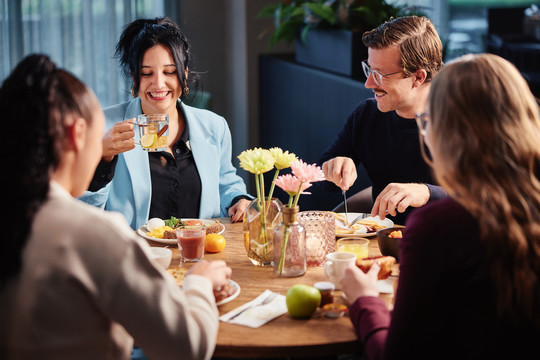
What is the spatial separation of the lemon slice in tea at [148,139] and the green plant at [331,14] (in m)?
1.81

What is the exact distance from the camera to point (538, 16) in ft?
19.0

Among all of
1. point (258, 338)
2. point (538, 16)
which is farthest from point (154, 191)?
point (538, 16)

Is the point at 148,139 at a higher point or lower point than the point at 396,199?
higher

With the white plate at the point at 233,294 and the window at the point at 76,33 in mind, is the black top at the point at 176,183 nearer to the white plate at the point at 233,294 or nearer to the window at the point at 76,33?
the white plate at the point at 233,294

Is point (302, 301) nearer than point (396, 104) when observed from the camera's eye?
Yes

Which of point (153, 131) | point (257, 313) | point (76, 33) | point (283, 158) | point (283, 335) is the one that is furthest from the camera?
point (76, 33)

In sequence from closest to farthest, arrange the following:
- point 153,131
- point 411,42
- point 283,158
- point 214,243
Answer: point 283,158, point 214,243, point 153,131, point 411,42

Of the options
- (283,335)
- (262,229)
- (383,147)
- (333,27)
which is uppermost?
(333,27)

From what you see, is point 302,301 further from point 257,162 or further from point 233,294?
point 257,162

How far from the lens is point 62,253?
1104 millimetres

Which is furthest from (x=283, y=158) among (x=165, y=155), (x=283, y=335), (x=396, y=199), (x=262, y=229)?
(x=165, y=155)

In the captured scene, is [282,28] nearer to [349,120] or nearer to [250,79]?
[250,79]

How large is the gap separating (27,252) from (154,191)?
1.50 meters

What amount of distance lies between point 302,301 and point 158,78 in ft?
4.41
